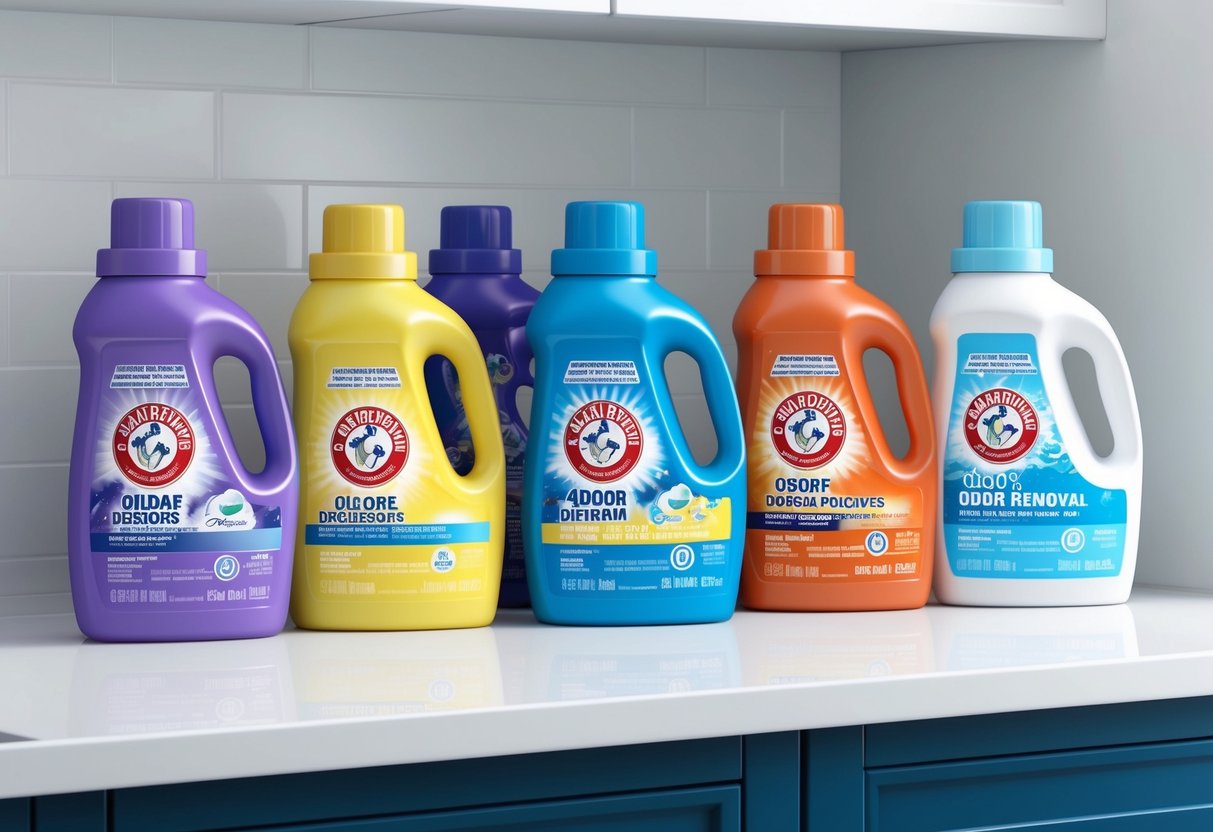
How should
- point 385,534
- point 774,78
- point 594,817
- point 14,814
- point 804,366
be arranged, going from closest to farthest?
1. point 14,814
2. point 594,817
3. point 385,534
4. point 804,366
5. point 774,78

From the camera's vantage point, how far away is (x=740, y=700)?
99cm

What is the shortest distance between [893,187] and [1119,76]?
27 cm

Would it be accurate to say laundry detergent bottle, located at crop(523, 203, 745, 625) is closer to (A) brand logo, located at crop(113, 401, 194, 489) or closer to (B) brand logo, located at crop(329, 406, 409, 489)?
(B) brand logo, located at crop(329, 406, 409, 489)

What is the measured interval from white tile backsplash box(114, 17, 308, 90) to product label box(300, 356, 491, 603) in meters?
0.36

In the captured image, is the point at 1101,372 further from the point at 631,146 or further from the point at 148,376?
the point at 148,376

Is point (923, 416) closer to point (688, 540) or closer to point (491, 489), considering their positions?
point (688, 540)

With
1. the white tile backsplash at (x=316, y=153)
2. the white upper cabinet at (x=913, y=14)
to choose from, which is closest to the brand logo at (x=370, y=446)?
the white tile backsplash at (x=316, y=153)

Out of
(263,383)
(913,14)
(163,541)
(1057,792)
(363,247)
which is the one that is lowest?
(1057,792)

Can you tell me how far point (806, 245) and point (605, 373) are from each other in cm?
22

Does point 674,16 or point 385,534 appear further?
point 674,16

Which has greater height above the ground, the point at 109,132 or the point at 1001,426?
the point at 109,132

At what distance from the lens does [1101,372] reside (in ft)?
4.48

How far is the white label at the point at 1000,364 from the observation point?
4.41ft

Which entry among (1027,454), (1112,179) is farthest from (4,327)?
(1112,179)
